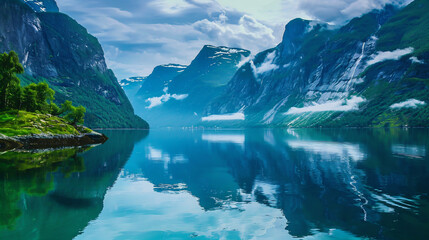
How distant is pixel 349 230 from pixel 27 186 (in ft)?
123

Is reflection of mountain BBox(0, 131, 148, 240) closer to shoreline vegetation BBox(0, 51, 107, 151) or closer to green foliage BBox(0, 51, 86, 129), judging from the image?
shoreline vegetation BBox(0, 51, 107, 151)

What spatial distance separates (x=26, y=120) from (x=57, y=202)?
281ft

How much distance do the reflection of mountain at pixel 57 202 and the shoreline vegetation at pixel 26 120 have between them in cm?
5237

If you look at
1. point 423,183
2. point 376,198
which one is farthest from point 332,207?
point 423,183

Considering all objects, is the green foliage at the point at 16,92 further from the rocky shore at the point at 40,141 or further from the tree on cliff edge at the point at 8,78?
the rocky shore at the point at 40,141

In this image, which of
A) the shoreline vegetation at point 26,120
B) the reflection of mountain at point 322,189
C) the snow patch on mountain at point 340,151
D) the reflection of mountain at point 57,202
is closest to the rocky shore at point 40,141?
the shoreline vegetation at point 26,120

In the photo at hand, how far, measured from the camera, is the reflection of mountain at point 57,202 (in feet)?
83.5

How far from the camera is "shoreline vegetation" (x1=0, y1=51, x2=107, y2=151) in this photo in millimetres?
96875

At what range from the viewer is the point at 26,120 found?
10600 cm

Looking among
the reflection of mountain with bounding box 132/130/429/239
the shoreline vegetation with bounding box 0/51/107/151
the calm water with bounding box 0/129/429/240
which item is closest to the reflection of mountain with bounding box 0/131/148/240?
the calm water with bounding box 0/129/429/240

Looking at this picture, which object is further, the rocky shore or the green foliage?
the green foliage

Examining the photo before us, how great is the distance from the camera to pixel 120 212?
3195cm

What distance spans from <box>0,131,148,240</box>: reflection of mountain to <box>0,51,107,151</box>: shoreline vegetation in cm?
5237

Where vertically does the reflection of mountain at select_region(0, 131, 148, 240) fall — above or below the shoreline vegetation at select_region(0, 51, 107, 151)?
below
